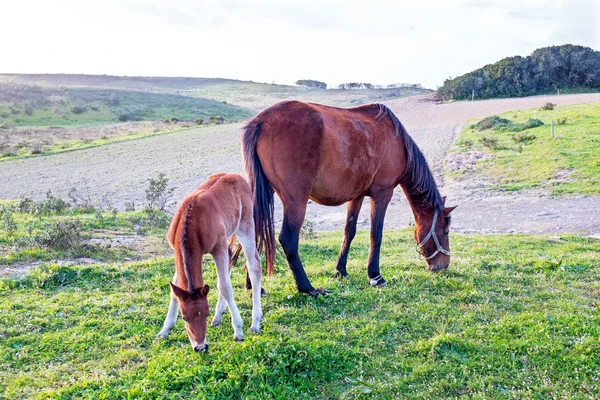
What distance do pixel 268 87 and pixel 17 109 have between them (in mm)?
79781

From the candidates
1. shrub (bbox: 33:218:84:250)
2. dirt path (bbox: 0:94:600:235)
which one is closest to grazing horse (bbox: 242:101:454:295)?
shrub (bbox: 33:218:84:250)

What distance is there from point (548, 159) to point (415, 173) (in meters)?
16.0

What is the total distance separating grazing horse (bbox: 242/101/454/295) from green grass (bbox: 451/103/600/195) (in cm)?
1187

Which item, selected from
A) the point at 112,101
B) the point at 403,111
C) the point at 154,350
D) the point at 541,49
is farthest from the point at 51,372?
the point at 112,101

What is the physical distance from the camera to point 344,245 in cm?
823

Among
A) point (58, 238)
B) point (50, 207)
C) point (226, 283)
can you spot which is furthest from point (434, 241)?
point (50, 207)

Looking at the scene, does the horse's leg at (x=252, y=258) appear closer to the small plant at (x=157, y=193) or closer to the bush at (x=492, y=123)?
the small plant at (x=157, y=193)

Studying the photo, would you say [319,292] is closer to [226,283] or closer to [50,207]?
[226,283]

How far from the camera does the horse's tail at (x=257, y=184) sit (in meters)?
6.78

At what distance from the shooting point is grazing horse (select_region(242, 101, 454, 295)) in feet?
22.3

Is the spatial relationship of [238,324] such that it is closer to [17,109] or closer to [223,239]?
[223,239]

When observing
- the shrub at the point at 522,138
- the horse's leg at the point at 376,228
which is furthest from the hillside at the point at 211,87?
the horse's leg at the point at 376,228

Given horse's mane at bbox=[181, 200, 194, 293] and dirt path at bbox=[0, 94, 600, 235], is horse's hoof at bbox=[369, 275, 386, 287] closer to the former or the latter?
horse's mane at bbox=[181, 200, 194, 293]

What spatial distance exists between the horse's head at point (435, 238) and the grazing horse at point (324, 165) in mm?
32
